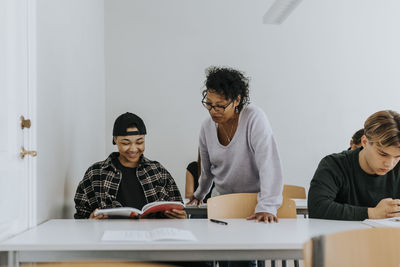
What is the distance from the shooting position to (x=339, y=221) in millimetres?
1997

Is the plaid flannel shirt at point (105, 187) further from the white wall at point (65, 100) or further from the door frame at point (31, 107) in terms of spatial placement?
the door frame at point (31, 107)

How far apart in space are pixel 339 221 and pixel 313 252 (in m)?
0.98

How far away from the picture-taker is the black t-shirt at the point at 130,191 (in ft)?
8.02

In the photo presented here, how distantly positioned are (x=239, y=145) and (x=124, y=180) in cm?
71

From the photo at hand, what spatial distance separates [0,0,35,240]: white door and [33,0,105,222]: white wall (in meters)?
0.15

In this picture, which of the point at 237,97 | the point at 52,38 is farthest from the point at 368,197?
the point at 52,38

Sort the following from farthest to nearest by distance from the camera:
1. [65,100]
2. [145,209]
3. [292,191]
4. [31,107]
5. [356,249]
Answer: [292,191], [65,100], [145,209], [31,107], [356,249]

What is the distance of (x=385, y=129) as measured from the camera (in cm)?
185

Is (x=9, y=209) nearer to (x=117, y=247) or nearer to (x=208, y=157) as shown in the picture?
(x=117, y=247)

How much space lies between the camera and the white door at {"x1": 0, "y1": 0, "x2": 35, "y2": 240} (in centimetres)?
168

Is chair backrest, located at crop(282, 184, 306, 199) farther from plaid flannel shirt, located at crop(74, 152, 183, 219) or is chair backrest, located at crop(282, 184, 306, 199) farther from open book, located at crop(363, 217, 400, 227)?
open book, located at crop(363, 217, 400, 227)

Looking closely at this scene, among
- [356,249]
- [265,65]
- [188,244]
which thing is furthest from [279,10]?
[356,249]

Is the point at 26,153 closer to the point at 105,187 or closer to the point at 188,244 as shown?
the point at 105,187

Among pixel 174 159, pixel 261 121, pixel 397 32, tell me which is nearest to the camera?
pixel 261 121
